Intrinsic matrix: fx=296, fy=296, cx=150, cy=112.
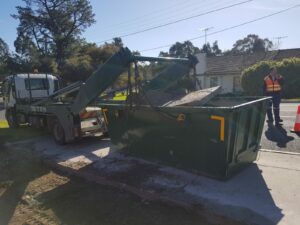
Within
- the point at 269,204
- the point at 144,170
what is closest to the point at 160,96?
the point at 144,170

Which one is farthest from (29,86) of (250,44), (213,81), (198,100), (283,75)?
(250,44)

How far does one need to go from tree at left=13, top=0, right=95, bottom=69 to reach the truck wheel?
123 ft

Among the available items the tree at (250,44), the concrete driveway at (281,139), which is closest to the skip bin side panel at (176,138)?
the concrete driveway at (281,139)

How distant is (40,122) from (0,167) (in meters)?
3.32

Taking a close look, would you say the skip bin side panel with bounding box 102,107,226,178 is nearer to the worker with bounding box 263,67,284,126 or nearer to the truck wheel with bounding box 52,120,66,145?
the truck wheel with bounding box 52,120,66,145

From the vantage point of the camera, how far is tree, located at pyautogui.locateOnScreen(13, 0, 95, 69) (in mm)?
44750

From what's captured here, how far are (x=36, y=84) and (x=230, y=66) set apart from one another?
25048mm

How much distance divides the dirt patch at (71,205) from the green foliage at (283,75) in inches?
704

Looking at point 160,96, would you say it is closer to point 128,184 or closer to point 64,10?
point 128,184

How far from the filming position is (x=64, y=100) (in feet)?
32.3

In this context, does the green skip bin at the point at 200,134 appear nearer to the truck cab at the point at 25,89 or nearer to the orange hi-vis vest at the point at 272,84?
the orange hi-vis vest at the point at 272,84

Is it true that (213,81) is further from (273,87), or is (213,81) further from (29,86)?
(29,86)

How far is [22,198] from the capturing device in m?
4.80

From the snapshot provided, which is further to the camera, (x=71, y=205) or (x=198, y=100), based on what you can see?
(x=198, y=100)
